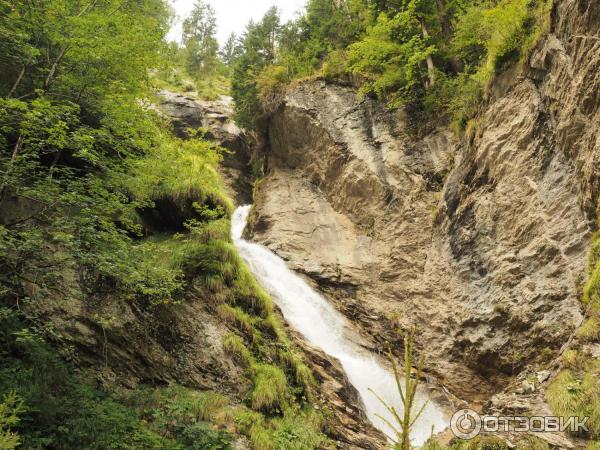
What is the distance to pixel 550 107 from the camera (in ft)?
34.8

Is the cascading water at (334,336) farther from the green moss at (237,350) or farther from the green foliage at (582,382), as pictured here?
the green foliage at (582,382)

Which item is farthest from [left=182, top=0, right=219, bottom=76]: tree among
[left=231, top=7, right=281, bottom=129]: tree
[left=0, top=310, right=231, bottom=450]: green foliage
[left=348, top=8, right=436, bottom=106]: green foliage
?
[left=0, top=310, right=231, bottom=450]: green foliage

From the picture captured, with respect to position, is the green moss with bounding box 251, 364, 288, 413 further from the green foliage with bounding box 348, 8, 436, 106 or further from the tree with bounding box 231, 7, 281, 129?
the tree with bounding box 231, 7, 281, 129

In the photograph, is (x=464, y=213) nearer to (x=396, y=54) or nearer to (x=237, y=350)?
(x=237, y=350)

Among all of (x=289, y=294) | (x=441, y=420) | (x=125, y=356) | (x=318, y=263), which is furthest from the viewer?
(x=318, y=263)

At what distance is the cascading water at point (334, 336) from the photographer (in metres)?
11.3

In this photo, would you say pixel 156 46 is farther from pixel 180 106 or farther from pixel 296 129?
pixel 180 106

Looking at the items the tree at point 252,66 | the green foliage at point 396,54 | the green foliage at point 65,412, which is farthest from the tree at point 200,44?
the green foliage at point 65,412

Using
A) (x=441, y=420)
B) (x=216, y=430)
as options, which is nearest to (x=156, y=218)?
(x=216, y=430)

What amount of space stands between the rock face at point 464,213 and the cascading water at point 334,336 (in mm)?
929

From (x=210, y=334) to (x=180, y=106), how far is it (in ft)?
85.8
